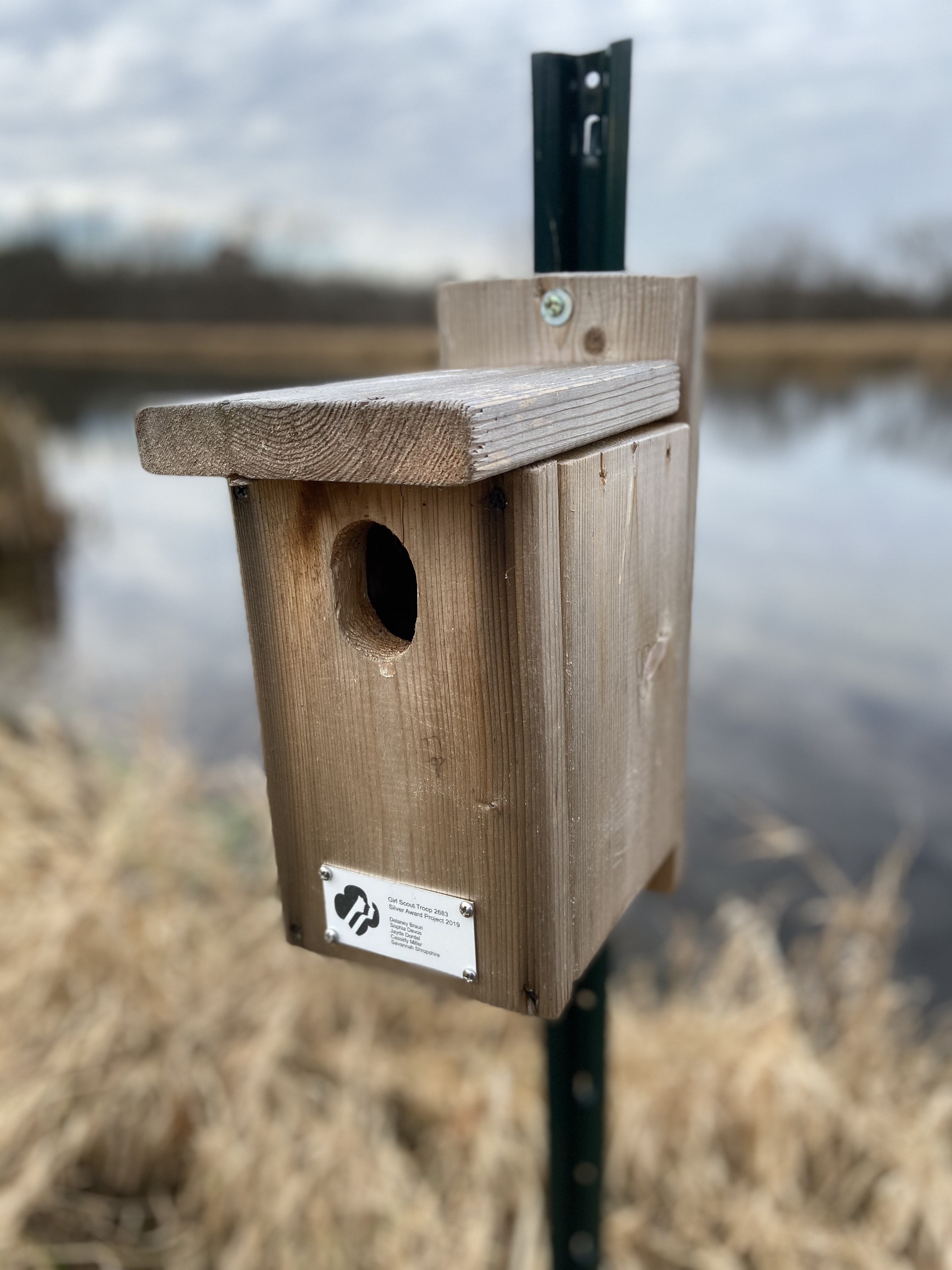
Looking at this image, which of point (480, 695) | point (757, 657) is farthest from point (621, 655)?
point (757, 657)

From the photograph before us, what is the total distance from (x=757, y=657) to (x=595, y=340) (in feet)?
20.1

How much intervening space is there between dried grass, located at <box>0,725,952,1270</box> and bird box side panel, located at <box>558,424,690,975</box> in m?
1.23

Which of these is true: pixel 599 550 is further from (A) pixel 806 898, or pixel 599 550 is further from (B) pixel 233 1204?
(A) pixel 806 898

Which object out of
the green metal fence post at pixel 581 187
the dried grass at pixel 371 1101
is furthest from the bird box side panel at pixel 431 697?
the dried grass at pixel 371 1101

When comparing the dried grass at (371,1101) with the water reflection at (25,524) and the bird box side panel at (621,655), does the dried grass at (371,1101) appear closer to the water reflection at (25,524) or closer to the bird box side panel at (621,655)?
the bird box side panel at (621,655)

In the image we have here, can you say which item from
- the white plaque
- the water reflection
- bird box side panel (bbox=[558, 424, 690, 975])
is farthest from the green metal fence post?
the water reflection

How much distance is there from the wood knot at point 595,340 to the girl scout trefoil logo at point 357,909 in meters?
0.62

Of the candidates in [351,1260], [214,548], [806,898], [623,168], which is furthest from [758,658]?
[214,548]

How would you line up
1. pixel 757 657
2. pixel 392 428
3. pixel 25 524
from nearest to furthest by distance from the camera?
pixel 392 428 → pixel 757 657 → pixel 25 524

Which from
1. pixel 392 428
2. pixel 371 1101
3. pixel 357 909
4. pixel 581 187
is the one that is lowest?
pixel 371 1101

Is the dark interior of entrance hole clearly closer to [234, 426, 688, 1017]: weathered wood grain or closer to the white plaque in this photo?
[234, 426, 688, 1017]: weathered wood grain

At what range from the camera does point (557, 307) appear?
1.01 metres

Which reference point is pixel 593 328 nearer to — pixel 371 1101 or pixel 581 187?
pixel 581 187

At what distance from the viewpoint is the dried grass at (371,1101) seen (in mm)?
1850
